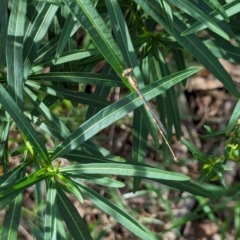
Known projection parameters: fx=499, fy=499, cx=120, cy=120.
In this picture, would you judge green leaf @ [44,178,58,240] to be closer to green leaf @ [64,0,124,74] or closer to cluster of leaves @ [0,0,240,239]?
cluster of leaves @ [0,0,240,239]

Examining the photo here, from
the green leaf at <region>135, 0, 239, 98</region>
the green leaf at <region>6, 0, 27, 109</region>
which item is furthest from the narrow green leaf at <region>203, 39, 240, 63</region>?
the green leaf at <region>6, 0, 27, 109</region>

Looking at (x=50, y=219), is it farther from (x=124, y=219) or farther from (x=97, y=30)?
(x=97, y=30)

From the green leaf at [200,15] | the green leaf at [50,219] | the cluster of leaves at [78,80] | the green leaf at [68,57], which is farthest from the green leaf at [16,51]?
the green leaf at [200,15]

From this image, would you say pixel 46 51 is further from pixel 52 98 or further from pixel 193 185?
pixel 193 185

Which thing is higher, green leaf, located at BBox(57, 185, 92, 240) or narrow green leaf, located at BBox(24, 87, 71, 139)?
narrow green leaf, located at BBox(24, 87, 71, 139)

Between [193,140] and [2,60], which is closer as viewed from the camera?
[2,60]

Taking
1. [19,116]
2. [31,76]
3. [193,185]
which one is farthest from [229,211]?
[19,116]

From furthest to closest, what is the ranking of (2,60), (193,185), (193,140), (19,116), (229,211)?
(193,140), (229,211), (193,185), (2,60), (19,116)

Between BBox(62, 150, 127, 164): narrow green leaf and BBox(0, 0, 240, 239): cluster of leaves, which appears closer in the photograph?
BBox(0, 0, 240, 239): cluster of leaves

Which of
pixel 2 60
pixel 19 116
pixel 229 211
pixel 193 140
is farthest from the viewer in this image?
pixel 193 140
